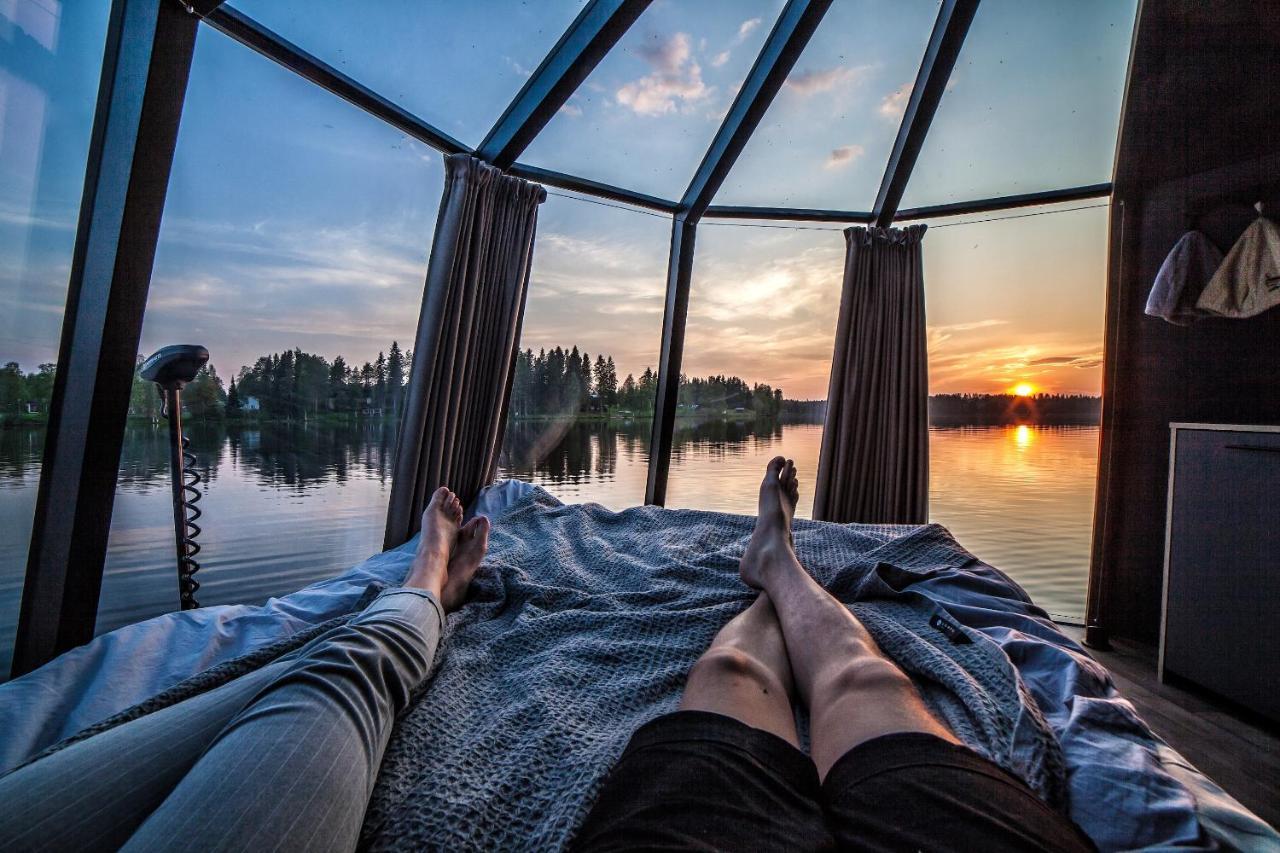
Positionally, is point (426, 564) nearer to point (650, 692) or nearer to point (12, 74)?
point (650, 692)

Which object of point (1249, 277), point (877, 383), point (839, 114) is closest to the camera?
point (1249, 277)

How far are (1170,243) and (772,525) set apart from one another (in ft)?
7.46

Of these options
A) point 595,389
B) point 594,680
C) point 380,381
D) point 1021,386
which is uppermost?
point 1021,386

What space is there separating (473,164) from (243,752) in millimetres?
2214

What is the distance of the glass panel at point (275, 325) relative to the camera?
1.59 metres

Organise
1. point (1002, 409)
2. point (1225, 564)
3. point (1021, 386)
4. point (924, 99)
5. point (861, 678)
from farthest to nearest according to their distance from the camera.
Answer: point (1002, 409) < point (1021, 386) < point (924, 99) < point (1225, 564) < point (861, 678)

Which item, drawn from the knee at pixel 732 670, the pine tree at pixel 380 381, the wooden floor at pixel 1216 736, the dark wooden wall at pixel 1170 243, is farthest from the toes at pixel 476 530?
the dark wooden wall at pixel 1170 243

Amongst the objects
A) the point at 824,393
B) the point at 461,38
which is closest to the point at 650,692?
the point at 461,38

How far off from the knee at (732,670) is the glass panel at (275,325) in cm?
160

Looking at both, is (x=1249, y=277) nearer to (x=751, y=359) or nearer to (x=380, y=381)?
(x=751, y=359)

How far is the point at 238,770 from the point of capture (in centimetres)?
51

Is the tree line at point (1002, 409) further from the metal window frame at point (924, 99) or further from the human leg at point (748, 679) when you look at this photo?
the human leg at point (748, 679)

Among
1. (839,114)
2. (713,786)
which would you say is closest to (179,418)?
(713,786)

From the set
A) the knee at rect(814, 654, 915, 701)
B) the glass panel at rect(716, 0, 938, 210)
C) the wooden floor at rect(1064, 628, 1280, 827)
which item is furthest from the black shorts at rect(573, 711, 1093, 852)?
the glass panel at rect(716, 0, 938, 210)
